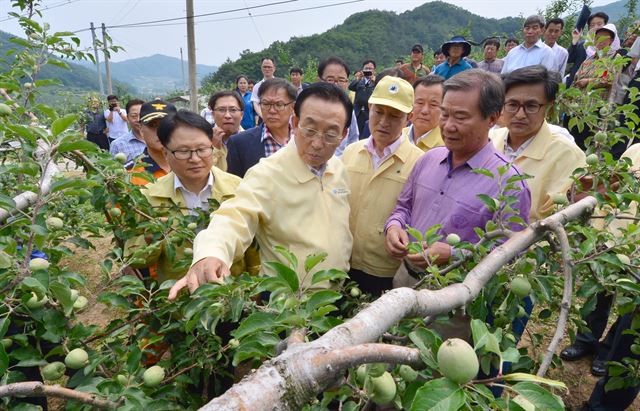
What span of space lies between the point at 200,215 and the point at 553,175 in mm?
1909

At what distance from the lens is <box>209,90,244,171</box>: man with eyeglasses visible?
3.82 meters

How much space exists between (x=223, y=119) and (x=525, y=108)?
2.72 metres

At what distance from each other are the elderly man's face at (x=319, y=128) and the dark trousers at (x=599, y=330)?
251 centimetres

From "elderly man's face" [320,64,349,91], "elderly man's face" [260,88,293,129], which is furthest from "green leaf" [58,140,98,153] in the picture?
"elderly man's face" [320,64,349,91]

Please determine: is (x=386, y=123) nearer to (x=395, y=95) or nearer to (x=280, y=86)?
(x=395, y=95)

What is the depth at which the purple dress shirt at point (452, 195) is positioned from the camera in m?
1.77

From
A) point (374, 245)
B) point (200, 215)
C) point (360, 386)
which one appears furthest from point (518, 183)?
point (200, 215)

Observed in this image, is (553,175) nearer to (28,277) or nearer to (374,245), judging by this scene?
(374,245)

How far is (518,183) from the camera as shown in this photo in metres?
1.75

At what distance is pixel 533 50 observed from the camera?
5719mm

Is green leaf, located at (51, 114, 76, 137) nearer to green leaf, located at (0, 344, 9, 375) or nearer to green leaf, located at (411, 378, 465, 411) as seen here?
green leaf, located at (0, 344, 9, 375)

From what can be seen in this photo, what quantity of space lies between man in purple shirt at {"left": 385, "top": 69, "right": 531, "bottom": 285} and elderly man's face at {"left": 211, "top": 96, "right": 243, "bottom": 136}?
2.43m

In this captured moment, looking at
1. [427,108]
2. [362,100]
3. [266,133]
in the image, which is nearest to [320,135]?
[427,108]

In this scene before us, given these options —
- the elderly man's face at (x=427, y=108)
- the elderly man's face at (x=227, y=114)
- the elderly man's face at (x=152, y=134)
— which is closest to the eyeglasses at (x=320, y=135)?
the elderly man's face at (x=427, y=108)
